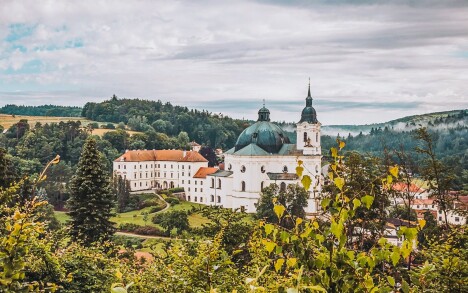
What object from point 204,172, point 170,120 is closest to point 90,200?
point 204,172

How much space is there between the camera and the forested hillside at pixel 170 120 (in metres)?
123

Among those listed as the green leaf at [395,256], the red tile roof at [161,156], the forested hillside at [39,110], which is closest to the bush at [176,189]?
the red tile roof at [161,156]

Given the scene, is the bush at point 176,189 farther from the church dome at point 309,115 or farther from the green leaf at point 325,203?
the green leaf at point 325,203

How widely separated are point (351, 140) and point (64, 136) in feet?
339

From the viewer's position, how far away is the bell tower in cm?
6175

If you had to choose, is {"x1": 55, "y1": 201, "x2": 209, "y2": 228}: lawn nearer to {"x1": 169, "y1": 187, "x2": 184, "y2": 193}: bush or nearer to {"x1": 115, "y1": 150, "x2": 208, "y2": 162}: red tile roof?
{"x1": 169, "y1": 187, "x2": 184, "y2": 193}: bush

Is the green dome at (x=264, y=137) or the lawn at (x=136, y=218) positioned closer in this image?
the lawn at (x=136, y=218)

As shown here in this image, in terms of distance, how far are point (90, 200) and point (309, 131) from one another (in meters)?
39.5

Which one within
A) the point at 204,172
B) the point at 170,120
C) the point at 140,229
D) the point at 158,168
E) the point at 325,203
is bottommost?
the point at 140,229

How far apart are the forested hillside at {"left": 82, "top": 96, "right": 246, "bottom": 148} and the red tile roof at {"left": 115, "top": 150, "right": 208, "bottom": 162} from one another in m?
25.2

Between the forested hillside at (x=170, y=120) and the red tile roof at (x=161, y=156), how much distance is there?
25223 millimetres

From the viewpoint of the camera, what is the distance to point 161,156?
83.2m

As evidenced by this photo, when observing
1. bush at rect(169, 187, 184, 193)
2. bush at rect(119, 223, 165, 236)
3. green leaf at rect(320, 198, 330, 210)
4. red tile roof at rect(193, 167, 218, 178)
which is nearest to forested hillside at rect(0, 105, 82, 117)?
bush at rect(169, 187, 184, 193)

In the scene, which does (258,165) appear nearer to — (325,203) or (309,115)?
(309,115)
